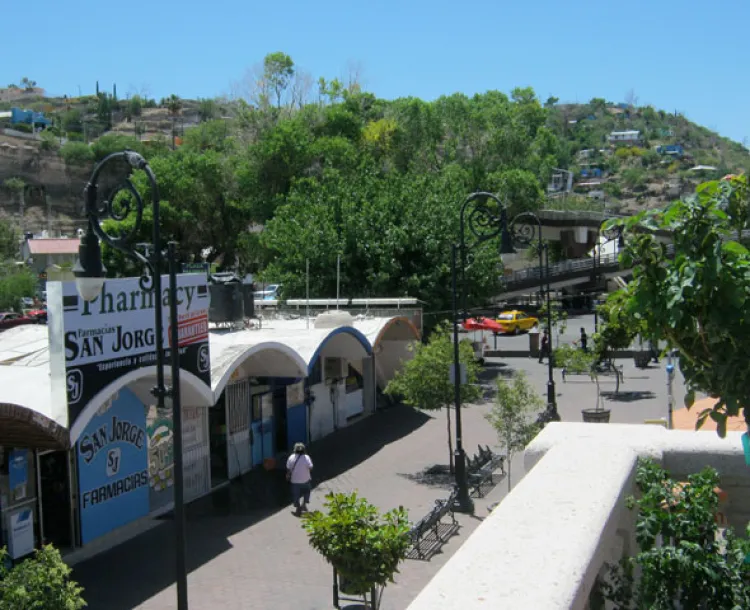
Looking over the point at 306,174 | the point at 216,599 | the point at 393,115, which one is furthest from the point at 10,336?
the point at 393,115

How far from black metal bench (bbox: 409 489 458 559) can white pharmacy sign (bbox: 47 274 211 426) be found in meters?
5.06

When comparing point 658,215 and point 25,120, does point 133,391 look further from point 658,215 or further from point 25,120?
point 25,120

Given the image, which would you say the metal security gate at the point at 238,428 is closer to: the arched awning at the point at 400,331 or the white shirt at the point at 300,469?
the white shirt at the point at 300,469

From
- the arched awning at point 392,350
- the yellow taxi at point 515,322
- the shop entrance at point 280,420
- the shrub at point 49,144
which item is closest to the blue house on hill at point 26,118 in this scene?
the shrub at point 49,144

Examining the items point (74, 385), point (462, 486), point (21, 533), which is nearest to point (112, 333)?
point (74, 385)

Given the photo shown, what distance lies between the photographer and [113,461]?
15.2m

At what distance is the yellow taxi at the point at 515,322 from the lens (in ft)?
155

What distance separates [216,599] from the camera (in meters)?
12.1

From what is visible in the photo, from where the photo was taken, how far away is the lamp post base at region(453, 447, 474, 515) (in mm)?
16469

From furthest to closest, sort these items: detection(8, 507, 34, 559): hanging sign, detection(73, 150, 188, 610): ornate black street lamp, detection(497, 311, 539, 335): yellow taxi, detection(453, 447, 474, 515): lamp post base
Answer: detection(497, 311, 539, 335): yellow taxi, detection(453, 447, 474, 515): lamp post base, detection(8, 507, 34, 559): hanging sign, detection(73, 150, 188, 610): ornate black street lamp

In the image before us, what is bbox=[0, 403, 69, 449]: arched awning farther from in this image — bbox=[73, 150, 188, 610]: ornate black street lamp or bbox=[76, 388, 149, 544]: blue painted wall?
bbox=[73, 150, 188, 610]: ornate black street lamp

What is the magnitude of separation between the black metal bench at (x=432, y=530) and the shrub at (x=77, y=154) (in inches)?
4599

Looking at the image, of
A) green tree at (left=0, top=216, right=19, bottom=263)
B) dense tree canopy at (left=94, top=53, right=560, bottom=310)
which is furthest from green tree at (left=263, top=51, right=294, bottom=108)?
green tree at (left=0, top=216, right=19, bottom=263)

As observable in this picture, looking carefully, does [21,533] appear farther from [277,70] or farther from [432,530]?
[277,70]
